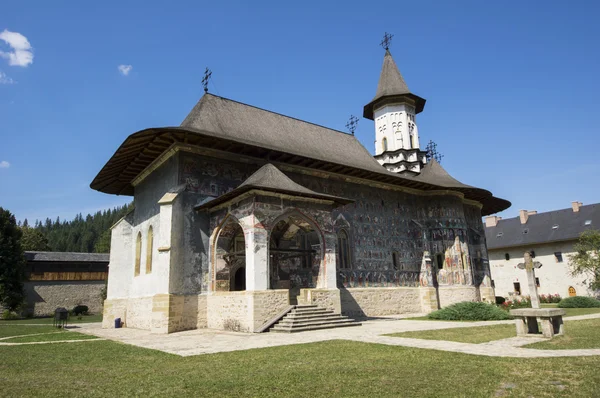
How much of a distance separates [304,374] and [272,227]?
7397mm

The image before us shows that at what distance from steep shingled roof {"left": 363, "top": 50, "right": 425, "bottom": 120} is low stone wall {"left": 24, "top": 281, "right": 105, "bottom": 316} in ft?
87.6

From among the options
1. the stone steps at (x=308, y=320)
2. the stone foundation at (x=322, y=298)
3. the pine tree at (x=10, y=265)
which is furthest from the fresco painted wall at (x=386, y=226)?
the pine tree at (x=10, y=265)

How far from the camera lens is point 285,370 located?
6.00 m

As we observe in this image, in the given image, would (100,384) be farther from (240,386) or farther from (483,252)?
(483,252)

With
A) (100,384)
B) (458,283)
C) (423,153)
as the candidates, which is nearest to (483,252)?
(458,283)

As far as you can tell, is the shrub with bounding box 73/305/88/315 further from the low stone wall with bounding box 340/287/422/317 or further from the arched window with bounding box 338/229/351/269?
the low stone wall with bounding box 340/287/422/317

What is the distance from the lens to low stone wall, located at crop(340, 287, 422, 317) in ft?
55.4

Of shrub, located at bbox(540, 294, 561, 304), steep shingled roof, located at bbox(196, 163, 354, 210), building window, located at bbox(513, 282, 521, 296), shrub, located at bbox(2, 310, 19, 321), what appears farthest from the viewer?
building window, located at bbox(513, 282, 521, 296)

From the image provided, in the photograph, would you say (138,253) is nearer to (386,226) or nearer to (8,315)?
(386,226)

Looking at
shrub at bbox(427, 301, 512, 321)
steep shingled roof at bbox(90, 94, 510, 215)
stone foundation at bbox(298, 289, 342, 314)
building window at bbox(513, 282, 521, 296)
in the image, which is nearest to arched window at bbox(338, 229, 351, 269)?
steep shingled roof at bbox(90, 94, 510, 215)

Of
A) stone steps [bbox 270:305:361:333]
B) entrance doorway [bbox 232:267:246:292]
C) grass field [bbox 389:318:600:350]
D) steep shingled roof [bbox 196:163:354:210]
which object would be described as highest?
steep shingled roof [bbox 196:163:354:210]

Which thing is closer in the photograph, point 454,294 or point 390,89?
point 454,294

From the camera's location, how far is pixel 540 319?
28.5 ft

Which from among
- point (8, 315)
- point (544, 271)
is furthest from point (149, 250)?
point (544, 271)
